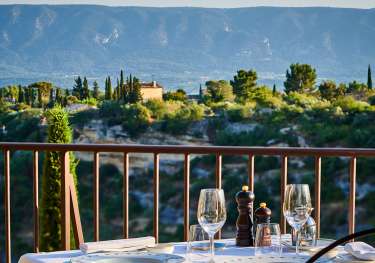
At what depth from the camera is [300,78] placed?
73.8 feet

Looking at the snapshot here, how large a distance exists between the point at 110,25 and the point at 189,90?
332cm

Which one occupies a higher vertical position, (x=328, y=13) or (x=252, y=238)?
(x=328, y=13)

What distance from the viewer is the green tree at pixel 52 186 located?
6984 millimetres

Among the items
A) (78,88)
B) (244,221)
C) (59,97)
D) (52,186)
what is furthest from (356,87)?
(244,221)

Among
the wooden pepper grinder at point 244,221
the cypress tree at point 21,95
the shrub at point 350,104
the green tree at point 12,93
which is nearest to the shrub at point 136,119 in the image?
the cypress tree at point 21,95

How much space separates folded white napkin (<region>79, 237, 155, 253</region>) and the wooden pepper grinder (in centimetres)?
22

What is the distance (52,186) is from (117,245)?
5672mm

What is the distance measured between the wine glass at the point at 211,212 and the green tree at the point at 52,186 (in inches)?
173

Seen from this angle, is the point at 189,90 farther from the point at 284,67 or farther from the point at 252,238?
the point at 252,238

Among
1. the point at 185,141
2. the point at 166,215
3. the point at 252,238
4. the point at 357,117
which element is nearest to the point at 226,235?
the point at 166,215

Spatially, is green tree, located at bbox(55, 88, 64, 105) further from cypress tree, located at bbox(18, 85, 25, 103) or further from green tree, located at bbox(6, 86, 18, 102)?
green tree, located at bbox(6, 86, 18, 102)

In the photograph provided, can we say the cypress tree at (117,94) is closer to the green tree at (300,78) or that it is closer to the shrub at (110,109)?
the shrub at (110,109)

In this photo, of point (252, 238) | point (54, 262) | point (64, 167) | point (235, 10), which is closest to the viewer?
point (54, 262)

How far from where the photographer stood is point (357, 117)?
72.2ft
